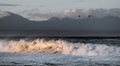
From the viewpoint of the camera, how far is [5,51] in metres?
51.6

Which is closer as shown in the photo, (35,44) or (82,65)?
(82,65)

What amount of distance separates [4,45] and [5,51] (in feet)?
12.1

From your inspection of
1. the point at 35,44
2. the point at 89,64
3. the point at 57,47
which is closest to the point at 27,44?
the point at 35,44

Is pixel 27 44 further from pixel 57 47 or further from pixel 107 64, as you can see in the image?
pixel 107 64

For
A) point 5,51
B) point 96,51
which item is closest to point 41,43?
point 5,51

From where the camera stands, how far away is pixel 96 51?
48188mm

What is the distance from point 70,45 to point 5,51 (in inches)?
296

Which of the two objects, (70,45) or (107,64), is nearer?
(107,64)

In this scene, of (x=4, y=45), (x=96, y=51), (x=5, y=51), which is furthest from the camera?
(x=4, y=45)

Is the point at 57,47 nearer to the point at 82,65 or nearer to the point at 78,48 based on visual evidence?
the point at 78,48

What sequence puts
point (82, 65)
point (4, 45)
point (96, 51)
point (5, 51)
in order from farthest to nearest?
point (4, 45) → point (5, 51) → point (96, 51) → point (82, 65)

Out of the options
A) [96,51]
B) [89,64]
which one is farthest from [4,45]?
[89,64]

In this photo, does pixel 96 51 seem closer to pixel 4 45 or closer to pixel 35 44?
pixel 35 44

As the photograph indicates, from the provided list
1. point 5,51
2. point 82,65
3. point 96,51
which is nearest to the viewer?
point 82,65
